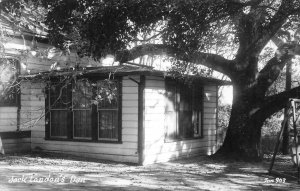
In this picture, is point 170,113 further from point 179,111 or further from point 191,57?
point 191,57

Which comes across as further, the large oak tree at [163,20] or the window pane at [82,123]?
the window pane at [82,123]

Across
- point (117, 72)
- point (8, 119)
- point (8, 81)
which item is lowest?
point (8, 119)

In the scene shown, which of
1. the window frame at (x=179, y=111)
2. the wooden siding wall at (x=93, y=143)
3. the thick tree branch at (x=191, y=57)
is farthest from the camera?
the window frame at (x=179, y=111)

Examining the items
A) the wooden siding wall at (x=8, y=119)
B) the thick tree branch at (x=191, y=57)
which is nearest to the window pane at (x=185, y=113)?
the thick tree branch at (x=191, y=57)

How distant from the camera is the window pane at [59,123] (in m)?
15.0

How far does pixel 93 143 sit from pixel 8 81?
3917 mm

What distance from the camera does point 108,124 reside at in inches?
551

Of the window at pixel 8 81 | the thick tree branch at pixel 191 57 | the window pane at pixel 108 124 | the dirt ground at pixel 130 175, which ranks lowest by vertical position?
the dirt ground at pixel 130 175

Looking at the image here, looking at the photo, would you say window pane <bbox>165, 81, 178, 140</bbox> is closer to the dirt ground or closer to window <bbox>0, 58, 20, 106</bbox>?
the dirt ground

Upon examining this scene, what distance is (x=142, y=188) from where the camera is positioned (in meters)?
9.31

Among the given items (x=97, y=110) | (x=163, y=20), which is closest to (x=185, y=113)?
(x=97, y=110)

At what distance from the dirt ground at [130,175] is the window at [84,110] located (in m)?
1.05

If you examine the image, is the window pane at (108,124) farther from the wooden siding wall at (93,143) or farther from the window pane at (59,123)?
the window pane at (59,123)

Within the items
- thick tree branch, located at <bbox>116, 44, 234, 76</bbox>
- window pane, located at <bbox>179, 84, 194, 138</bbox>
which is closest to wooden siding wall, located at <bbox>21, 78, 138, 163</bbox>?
thick tree branch, located at <bbox>116, 44, 234, 76</bbox>
